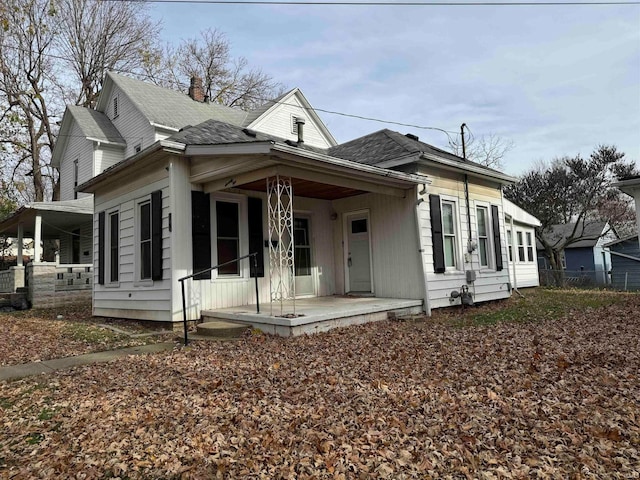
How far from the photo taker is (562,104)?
15.9 m

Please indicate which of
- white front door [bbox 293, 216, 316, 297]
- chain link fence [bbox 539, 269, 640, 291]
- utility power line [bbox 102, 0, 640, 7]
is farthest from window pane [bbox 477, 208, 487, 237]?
chain link fence [bbox 539, 269, 640, 291]

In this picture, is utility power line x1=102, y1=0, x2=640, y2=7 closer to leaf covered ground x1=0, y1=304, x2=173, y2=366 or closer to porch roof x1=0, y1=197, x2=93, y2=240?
leaf covered ground x1=0, y1=304, x2=173, y2=366

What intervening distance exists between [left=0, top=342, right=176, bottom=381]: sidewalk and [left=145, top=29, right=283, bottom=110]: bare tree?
2366 centimetres

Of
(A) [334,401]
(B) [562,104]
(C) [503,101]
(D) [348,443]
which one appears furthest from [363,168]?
(C) [503,101]

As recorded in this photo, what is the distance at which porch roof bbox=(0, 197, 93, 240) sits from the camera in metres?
12.4

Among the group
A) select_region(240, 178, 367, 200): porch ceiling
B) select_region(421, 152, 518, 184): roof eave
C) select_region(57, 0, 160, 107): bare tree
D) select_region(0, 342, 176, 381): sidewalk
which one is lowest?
select_region(0, 342, 176, 381): sidewalk

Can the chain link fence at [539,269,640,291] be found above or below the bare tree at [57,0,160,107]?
below

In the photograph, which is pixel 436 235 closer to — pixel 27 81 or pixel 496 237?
pixel 496 237

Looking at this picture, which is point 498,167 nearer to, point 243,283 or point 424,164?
point 424,164

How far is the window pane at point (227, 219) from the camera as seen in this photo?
797 centimetres

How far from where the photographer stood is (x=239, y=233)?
8164mm

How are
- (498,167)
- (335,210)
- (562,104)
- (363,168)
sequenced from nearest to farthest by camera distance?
(363,168), (335,210), (562,104), (498,167)

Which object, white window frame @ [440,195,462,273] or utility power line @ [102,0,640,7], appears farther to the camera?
white window frame @ [440,195,462,273]

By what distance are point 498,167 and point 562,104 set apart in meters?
11.6
